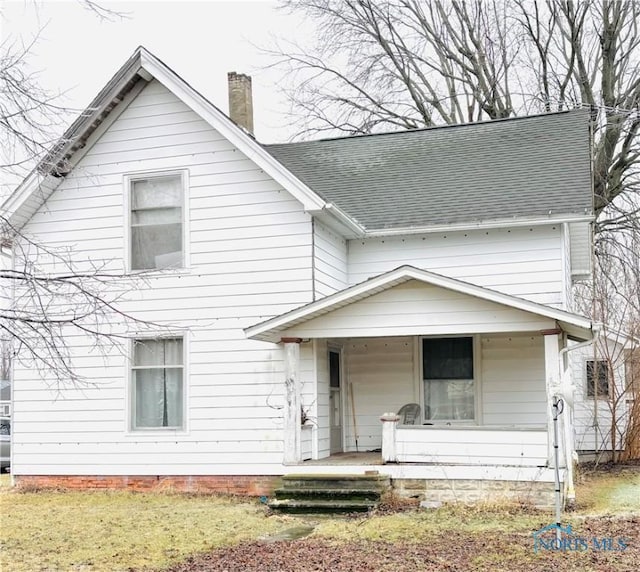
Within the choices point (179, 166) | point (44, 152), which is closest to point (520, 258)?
point (179, 166)

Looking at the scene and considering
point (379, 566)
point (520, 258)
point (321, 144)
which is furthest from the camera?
point (321, 144)

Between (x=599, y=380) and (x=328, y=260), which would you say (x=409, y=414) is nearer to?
(x=328, y=260)

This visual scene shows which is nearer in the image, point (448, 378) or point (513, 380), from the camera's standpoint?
point (513, 380)

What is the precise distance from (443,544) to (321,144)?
11.8 metres

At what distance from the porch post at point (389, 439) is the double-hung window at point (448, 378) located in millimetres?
2443

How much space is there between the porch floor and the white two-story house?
120 millimetres

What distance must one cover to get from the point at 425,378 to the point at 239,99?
283 inches

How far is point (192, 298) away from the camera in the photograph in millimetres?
14664

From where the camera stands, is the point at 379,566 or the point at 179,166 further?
the point at 179,166

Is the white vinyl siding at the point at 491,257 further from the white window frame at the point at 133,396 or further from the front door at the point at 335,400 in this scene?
the white window frame at the point at 133,396

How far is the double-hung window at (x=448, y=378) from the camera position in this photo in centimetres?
1516

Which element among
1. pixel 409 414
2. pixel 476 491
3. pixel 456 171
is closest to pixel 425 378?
pixel 409 414

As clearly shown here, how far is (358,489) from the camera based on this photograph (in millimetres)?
12398

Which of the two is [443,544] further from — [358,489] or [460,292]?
[460,292]
